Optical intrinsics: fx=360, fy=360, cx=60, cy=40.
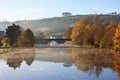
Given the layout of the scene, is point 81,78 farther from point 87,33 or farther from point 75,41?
point 75,41

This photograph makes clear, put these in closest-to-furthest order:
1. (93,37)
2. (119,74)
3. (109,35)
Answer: (119,74)
(109,35)
(93,37)

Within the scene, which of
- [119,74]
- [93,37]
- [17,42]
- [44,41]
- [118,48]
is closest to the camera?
[119,74]

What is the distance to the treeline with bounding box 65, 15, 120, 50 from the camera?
348 ft

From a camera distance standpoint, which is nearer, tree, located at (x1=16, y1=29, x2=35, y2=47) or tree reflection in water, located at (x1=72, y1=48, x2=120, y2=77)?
tree reflection in water, located at (x1=72, y1=48, x2=120, y2=77)

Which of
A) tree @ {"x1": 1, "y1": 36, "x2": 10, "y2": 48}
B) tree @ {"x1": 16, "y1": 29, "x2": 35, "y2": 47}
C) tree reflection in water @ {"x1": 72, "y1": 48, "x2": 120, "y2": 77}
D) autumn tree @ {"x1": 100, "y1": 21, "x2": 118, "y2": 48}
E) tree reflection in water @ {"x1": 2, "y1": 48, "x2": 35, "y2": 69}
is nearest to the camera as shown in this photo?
tree reflection in water @ {"x1": 72, "y1": 48, "x2": 120, "y2": 77}

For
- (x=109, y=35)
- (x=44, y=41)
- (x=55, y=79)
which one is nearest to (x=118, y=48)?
(x=109, y=35)

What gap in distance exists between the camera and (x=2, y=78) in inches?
1679

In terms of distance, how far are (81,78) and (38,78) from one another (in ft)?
16.3

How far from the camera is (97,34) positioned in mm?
121188

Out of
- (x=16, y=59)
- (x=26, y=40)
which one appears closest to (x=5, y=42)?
(x=26, y=40)

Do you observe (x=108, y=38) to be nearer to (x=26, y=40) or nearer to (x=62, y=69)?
(x=26, y=40)

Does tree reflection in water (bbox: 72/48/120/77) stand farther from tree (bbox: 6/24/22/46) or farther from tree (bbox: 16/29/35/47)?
tree (bbox: 6/24/22/46)

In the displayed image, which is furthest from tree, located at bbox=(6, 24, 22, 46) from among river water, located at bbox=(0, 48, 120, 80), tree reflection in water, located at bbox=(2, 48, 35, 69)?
river water, located at bbox=(0, 48, 120, 80)

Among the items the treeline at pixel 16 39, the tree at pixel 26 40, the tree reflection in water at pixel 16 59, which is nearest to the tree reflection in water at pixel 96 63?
the tree reflection in water at pixel 16 59
